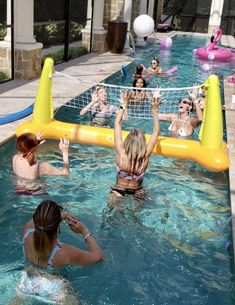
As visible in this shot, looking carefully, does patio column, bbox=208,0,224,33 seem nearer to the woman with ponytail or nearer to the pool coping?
the pool coping

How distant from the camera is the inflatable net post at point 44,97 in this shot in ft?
23.2

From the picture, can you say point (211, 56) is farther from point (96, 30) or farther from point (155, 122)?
point (155, 122)

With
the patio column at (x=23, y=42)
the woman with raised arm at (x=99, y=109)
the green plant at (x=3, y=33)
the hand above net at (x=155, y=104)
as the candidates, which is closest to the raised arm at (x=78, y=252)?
the hand above net at (x=155, y=104)

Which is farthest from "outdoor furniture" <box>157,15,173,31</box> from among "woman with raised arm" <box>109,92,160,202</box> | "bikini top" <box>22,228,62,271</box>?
"bikini top" <box>22,228,62,271</box>

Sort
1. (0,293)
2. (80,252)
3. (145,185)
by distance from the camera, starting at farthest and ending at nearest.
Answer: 1. (145,185)
2. (0,293)
3. (80,252)

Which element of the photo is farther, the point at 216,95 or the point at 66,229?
the point at 216,95

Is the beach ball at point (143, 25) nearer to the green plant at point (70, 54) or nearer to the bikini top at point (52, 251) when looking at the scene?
the green plant at point (70, 54)

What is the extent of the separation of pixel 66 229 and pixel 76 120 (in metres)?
4.32

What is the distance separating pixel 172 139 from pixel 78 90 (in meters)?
4.20

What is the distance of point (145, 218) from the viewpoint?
520 centimetres

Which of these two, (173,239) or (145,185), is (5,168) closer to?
(145,185)

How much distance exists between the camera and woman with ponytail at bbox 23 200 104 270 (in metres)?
2.97

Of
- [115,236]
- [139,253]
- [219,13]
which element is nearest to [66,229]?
[115,236]

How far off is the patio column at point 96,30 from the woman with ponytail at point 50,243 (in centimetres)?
1459
